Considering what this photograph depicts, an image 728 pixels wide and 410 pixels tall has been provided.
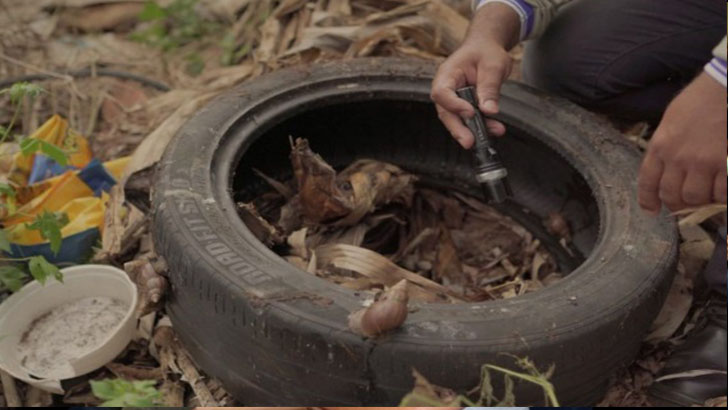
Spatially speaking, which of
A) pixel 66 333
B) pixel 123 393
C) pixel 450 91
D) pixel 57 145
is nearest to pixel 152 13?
pixel 57 145

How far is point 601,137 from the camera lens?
2553 mm

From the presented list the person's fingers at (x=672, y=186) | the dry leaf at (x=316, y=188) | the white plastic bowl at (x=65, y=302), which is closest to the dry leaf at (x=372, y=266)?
the dry leaf at (x=316, y=188)

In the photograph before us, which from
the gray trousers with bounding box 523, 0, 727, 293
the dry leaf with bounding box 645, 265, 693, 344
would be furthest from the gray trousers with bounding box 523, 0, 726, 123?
the dry leaf with bounding box 645, 265, 693, 344

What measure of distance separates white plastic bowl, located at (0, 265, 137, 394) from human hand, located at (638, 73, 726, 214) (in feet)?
4.86

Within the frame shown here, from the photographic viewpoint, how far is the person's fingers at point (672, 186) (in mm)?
1823

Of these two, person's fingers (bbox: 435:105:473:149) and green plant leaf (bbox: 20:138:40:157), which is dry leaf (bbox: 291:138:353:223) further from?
green plant leaf (bbox: 20:138:40:157)

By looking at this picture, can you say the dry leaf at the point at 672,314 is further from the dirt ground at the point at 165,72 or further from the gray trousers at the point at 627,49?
the gray trousers at the point at 627,49

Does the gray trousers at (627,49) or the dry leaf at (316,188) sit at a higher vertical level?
the gray trousers at (627,49)

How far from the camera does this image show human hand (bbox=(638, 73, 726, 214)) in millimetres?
1715

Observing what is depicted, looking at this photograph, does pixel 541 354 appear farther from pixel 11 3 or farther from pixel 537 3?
pixel 11 3

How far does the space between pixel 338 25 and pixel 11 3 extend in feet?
6.44

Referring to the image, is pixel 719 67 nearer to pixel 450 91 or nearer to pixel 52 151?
pixel 450 91

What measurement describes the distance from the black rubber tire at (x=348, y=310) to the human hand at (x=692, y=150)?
321 millimetres

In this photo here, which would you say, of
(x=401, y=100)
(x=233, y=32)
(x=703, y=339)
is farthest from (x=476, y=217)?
(x=233, y=32)
